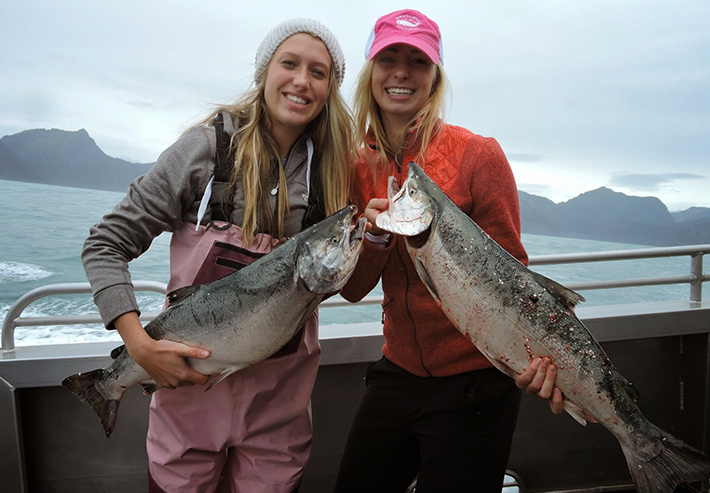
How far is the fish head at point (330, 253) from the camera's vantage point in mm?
1559

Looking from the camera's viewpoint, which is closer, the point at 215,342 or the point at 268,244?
the point at 215,342

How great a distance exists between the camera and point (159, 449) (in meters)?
1.83

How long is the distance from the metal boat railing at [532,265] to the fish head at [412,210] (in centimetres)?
92

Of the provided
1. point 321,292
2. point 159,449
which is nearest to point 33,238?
point 159,449

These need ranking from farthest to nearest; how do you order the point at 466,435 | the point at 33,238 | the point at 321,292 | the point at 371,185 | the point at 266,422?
1. the point at 33,238
2. the point at 371,185
3. the point at 266,422
4. the point at 466,435
5. the point at 321,292

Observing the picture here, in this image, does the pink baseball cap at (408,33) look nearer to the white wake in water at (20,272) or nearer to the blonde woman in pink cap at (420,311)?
the blonde woman in pink cap at (420,311)

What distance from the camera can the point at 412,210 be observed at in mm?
1609

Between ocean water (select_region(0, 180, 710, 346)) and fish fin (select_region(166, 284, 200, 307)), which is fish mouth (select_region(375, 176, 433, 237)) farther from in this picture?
ocean water (select_region(0, 180, 710, 346))

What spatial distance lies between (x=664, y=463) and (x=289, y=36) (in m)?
2.02

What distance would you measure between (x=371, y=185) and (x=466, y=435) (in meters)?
1.02

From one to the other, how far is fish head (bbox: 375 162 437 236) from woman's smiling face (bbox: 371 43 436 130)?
417 mm

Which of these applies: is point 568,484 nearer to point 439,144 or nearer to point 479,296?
point 479,296

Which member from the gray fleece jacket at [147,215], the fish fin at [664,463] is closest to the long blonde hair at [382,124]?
the gray fleece jacket at [147,215]

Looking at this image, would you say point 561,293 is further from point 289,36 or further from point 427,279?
point 289,36
